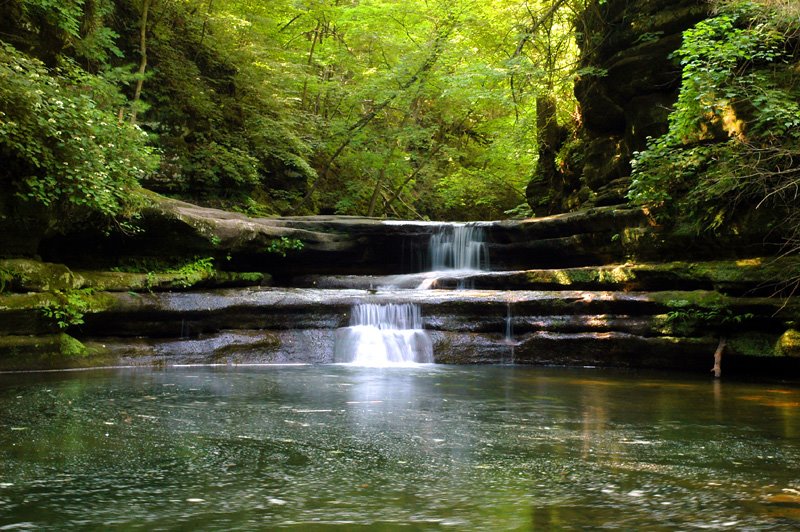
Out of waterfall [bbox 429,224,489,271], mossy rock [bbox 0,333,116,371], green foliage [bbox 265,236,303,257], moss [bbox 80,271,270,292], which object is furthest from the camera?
waterfall [bbox 429,224,489,271]

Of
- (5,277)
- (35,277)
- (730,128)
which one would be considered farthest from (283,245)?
(730,128)

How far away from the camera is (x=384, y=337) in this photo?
36.6ft

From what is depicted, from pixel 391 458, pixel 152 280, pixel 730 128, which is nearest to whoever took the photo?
pixel 391 458

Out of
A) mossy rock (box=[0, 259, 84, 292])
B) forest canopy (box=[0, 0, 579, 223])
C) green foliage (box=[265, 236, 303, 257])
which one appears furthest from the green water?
green foliage (box=[265, 236, 303, 257])

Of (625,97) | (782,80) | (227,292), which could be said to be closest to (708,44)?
(782,80)

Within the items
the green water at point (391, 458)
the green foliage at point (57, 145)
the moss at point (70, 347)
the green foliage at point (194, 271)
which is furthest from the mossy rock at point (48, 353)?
the green foliage at point (194, 271)

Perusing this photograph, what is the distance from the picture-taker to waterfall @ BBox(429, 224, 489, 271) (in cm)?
1570

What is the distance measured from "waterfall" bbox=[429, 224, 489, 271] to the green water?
8.41m

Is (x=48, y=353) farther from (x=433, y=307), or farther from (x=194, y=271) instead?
(x=433, y=307)

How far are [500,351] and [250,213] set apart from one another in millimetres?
8678

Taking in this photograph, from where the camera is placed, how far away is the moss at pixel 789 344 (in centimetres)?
927

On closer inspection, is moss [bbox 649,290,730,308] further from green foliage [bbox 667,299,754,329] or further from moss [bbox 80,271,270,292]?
moss [bbox 80,271,270,292]

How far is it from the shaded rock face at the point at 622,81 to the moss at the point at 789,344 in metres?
5.58

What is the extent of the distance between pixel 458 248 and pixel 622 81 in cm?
550
